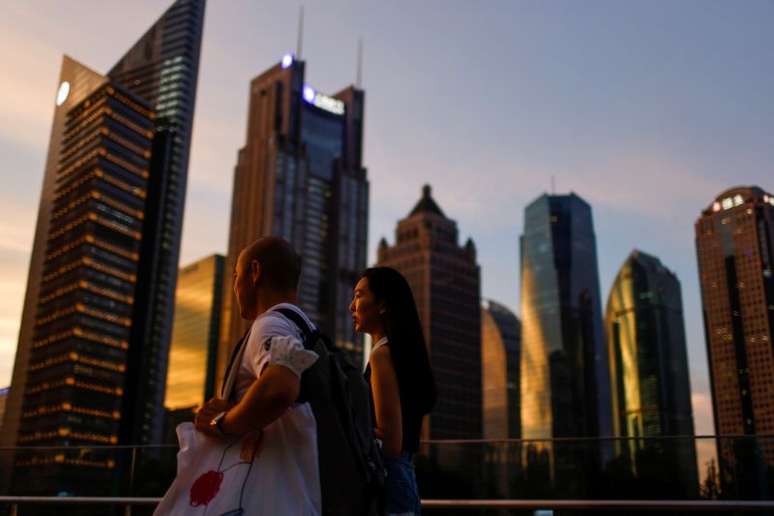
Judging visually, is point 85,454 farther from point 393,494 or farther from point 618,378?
point 618,378

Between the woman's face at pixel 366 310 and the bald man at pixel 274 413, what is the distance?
1.04 meters

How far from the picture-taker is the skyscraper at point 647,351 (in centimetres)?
16912

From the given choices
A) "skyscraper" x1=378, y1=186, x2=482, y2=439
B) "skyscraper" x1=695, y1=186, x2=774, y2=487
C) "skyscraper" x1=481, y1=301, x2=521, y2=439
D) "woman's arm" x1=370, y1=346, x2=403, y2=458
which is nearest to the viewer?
"woman's arm" x1=370, y1=346, x2=403, y2=458

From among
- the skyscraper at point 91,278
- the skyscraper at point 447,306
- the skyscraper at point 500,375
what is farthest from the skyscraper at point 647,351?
the skyscraper at point 91,278

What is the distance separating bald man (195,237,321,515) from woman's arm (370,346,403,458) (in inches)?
31.0

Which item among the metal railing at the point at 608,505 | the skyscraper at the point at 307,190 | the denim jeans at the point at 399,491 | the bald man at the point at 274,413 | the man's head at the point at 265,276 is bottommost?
the metal railing at the point at 608,505

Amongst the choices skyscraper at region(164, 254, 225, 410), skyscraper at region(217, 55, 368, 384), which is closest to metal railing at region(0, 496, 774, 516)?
skyscraper at region(217, 55, 368, 384)

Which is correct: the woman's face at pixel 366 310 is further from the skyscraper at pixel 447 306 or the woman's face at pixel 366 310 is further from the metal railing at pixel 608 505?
the skyscraper at pixel 447 306

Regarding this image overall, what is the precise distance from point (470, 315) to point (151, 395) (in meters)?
65.6

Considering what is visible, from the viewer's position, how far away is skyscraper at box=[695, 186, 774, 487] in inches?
4801

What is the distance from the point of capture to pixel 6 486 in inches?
284

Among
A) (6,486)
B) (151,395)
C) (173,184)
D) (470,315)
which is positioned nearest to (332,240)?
(470,315)

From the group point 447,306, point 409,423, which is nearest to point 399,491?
point 409,423

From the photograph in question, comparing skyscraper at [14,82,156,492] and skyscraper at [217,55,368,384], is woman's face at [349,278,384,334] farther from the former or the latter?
skyscraper at [217,55,368,384]
